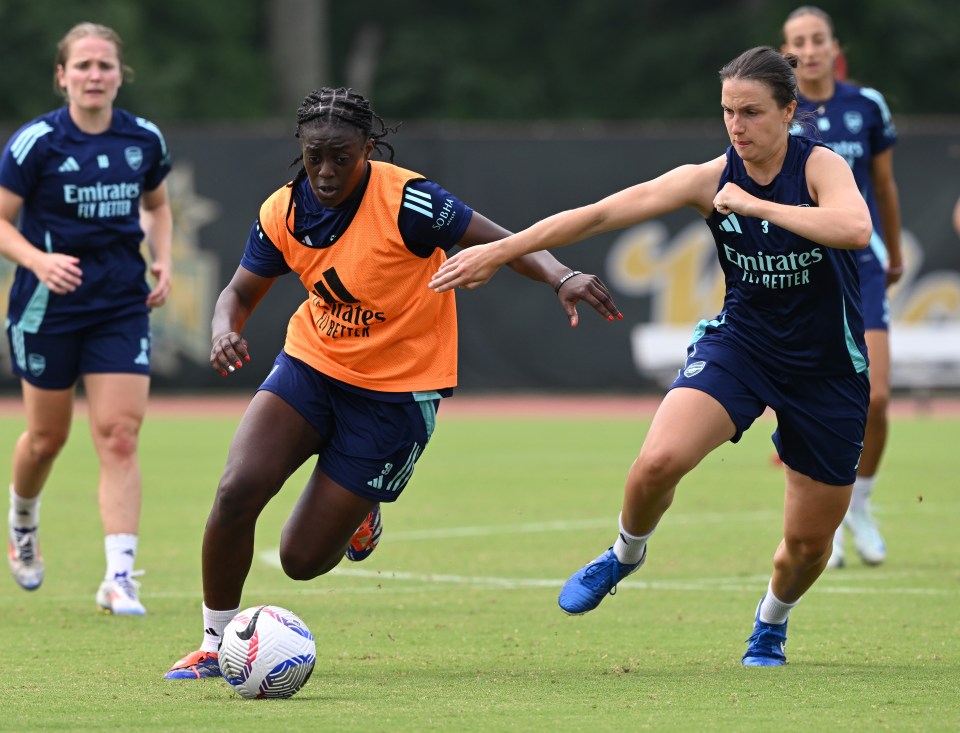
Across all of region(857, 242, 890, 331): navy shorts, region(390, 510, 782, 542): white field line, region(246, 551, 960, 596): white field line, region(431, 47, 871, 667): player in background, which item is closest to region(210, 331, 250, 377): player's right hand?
region(431, 47, 871, 667): player in background

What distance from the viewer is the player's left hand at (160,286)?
8344 millimetres

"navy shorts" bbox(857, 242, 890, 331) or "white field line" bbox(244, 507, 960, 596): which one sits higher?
"navy shorts" bbox(857, 242, 890, 331)

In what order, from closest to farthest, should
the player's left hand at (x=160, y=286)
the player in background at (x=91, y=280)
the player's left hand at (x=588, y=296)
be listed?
the player's left hand at (x=588, y=296), the player in background at (x=91, y=280), the player's left hand at (x=160, y=286)

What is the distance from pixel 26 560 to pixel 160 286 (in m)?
1.49

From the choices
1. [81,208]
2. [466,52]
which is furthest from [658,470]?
[466,52]

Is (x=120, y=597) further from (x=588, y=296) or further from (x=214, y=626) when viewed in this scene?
(x=588, y=296)

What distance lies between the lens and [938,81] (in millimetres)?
30844

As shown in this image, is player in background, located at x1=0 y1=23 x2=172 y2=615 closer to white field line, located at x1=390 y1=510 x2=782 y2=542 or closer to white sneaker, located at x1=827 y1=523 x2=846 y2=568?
white field line, located at x1=390 y1=510 x2=782 y2=542

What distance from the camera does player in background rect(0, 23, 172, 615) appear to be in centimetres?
797

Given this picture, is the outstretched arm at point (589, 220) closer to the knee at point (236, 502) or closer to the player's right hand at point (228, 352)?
the player's right hand at point (228, 352)

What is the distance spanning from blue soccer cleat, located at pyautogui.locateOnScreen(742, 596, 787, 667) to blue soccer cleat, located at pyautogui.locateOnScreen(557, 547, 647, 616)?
531 millimetres

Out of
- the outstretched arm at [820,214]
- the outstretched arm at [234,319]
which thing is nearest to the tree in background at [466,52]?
the outstretched arm at [234,319]

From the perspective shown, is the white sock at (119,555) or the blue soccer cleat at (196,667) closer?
the blue soccer cleat at (196,667)

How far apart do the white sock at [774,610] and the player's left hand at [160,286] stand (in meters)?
3.43
